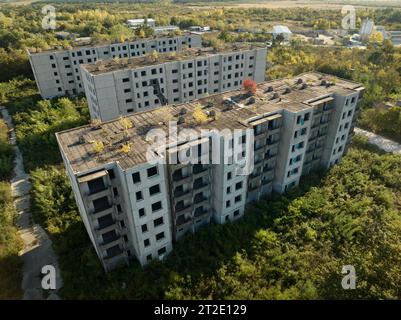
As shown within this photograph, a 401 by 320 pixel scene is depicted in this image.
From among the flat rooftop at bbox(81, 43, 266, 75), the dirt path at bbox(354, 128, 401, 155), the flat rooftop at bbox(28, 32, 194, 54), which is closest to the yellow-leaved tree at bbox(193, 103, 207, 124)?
the flat rooftop at bbox(81, 43, 266, 75)

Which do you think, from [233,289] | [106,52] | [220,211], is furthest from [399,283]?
[106,52]

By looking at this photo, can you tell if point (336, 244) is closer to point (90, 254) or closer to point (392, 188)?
point (392, 188)

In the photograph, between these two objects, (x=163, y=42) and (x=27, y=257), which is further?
(x=163, y=42)

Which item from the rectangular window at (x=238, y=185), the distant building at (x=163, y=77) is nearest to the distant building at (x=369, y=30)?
the distant building at (x=163, y=77)

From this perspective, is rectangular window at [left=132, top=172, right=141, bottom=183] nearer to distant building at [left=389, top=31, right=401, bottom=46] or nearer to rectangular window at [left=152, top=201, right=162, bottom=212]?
rectangular window at [left=152, top=201, right=162, bottom=212]

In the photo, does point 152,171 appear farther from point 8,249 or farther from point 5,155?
point 5,155
